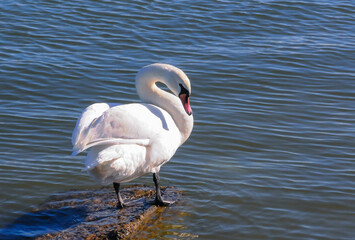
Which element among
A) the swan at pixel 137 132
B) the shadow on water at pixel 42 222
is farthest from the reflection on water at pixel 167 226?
the shadow on water at pixel 42 222

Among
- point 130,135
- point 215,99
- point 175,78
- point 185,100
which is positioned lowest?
point 215,99

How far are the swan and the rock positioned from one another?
0.55 feet

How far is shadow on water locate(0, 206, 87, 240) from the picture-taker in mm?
5484

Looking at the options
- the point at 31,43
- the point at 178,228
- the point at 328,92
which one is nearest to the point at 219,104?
the point at 328,92

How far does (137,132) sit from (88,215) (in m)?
1.04

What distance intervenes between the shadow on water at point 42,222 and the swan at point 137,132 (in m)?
0.44

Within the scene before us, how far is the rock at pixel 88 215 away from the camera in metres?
5.46

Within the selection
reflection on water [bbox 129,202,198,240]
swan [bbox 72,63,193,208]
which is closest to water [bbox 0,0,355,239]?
reflection on water [bbox 129,202,198,240]

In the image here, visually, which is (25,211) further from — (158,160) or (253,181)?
(253,181)

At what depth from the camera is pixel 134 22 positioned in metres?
11.9

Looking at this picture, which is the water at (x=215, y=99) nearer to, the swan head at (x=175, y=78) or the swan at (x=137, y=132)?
the swan at (x=137, y=132)

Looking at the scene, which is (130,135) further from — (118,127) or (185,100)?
(185,100)

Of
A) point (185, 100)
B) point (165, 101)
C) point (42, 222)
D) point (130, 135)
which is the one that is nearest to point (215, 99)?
point (165, 101)

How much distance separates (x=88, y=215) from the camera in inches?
228
